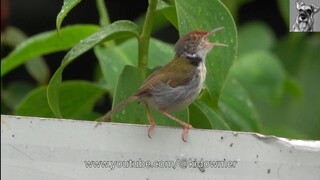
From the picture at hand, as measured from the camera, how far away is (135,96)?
1650 millimetres

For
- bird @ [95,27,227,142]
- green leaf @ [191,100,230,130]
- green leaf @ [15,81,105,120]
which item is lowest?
green leaf @ [15,81,105,120]

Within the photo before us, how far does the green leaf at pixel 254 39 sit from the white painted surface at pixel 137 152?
162cm

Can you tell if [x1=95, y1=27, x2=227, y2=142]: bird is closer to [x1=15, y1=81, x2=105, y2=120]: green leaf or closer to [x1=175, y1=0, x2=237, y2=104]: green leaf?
[x1=175, y1=0, x2=237, y2=104]: green leaf

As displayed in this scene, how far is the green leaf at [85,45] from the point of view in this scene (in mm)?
1620

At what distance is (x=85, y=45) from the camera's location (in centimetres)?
164

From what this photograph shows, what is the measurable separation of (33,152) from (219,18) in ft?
1.38

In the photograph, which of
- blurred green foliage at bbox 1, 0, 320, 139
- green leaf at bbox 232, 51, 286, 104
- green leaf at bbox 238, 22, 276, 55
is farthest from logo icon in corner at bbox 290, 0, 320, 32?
green leaf at bbox 238, 22, 276, 55

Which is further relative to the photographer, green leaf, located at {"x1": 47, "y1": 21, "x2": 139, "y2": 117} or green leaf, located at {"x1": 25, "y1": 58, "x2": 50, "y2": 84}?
green leaf, located at {"x1": 25, "y1": 58, "x2": 50, "y2": 84}

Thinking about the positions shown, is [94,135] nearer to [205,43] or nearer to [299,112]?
[205,43]

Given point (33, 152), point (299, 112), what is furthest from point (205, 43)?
point (299, 112)

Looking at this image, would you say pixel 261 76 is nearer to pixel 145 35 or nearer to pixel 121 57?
pixel 121 57

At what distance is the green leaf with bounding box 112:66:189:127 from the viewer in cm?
170

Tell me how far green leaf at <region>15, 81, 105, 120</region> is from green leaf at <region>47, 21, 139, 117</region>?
43 cm

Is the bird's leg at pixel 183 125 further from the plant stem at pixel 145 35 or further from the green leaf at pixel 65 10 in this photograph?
the green leaf at pixel 65 10
